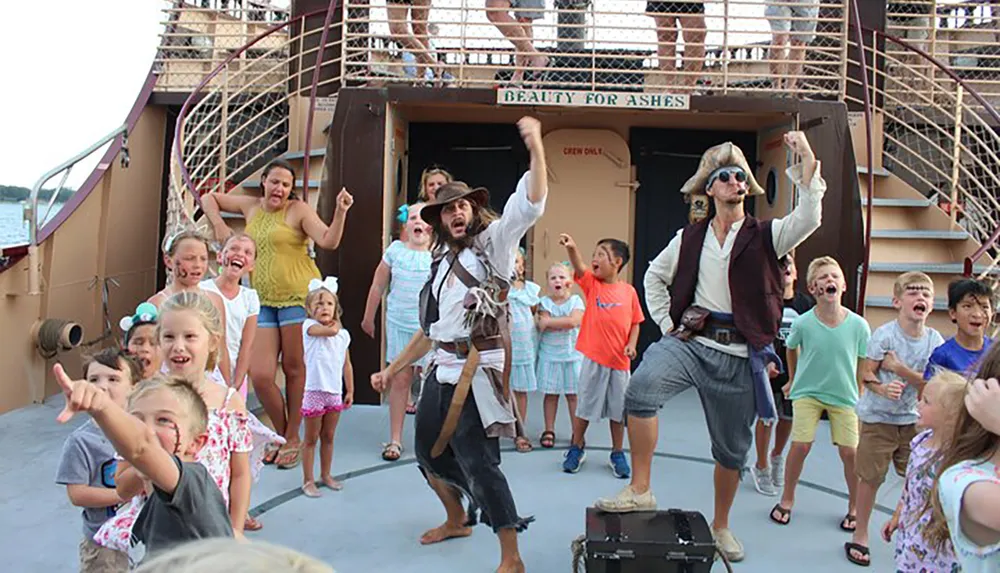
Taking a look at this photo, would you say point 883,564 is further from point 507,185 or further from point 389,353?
point 507,185

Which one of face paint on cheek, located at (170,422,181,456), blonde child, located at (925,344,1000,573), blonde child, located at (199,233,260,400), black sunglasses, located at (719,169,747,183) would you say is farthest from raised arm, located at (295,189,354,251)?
blonde child, located at (925,344,1000,573)

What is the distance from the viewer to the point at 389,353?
622 cm

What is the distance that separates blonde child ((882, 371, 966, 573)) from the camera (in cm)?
261

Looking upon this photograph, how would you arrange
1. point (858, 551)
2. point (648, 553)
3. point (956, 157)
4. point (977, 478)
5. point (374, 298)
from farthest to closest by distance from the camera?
1. point (956, 157)
2. point (374, 298)
3. point (858, 551)
4. point (648, 553)
5. point (977, 478)

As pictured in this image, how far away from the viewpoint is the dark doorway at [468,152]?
8719 millimetres

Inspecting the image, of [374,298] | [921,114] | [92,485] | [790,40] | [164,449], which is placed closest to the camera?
[164,449]

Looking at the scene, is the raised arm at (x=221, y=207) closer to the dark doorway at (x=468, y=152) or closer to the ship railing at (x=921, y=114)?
the dark doorway at (x=468, y=152)

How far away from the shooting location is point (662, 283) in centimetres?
Answer: 432

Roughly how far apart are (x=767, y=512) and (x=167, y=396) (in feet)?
11.6

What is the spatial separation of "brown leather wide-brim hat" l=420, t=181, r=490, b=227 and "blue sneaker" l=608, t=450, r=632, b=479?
2208 millimetres

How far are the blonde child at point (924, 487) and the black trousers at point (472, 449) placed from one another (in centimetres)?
150

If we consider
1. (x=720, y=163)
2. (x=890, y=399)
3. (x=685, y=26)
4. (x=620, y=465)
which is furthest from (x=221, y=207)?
(x=685, y=26)

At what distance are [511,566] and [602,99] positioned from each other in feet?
14.7

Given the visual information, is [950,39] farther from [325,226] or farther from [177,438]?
[177,438]
